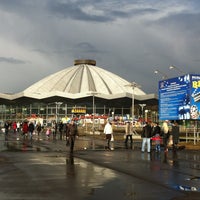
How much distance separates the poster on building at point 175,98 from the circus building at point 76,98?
54.0m

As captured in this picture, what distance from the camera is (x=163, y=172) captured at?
12961 millimetres

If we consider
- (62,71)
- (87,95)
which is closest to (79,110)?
(87,95)

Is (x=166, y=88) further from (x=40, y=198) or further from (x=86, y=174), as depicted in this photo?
(x=40, y=198)

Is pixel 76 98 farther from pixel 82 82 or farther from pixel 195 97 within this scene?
pixel 195 97

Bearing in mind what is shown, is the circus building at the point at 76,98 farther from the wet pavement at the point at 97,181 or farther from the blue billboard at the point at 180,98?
the wet pavement at the point at 97,181

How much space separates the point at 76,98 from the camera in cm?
10056

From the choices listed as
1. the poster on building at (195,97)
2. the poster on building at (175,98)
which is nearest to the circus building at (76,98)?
the poster on building at (175,98)

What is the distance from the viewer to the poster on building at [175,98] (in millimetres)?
28797

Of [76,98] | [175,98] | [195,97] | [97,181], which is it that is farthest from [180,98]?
[76,98]

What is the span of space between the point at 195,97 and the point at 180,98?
1.27 m

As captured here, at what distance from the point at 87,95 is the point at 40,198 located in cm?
9028

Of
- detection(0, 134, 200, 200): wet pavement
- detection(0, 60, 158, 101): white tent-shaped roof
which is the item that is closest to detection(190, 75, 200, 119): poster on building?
detection(0, 134, 200, 200): wet pavement

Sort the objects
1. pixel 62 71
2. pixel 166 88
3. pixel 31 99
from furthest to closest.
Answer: pixel 62 71
pixel 31 99
pixel 166 88

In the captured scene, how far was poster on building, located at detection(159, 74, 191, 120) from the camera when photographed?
28.8m
